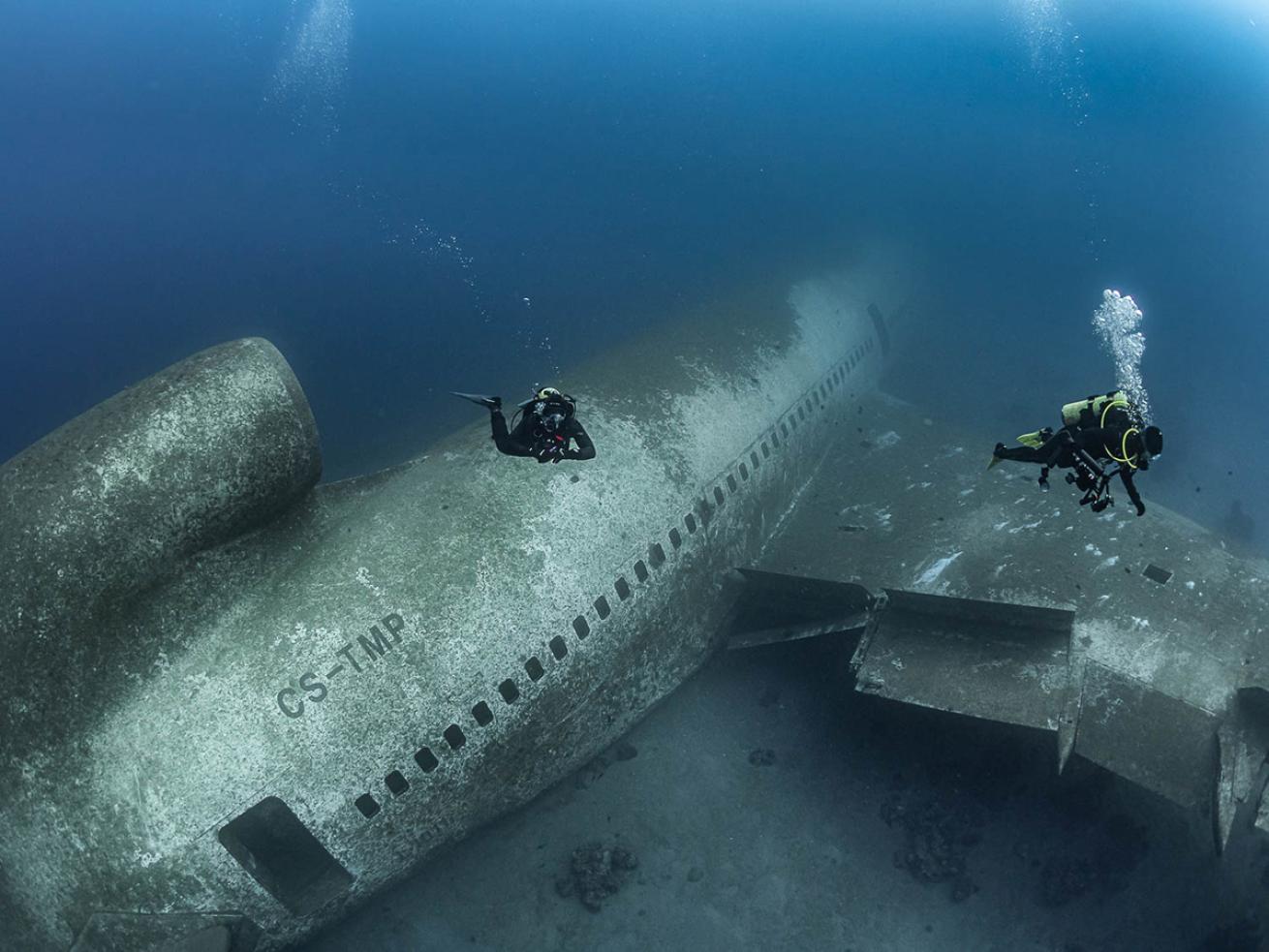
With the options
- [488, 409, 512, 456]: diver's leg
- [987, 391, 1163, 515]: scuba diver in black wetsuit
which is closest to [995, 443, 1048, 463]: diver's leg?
[987, 391, 1163, 515]: scuba diver in black wetsuit

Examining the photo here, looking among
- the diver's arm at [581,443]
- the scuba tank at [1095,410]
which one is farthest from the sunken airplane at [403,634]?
the scuba tank at [1095,410]

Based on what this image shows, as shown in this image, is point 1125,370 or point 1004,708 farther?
point 1125,370

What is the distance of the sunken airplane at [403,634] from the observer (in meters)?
10.2

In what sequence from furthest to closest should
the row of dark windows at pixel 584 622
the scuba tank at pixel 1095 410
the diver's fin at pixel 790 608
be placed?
1. the diver's fin at pixel 790 608
2. the row of dark windows at pixel 584 622
3. the scuba tank at pixel 1095 410

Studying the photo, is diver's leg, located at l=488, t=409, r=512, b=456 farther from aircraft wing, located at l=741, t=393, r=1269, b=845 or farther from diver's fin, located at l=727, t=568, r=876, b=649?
diver's fin, located at l=727, t=568, r=876, b=649

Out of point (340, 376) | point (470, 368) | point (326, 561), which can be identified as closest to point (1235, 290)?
point (470, 368)

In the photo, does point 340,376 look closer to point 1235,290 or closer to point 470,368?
point 470,368

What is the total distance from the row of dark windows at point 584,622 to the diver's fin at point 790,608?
2.13 m

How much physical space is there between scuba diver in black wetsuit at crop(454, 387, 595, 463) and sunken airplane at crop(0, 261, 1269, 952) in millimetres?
3216

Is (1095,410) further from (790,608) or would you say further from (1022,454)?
(790,608)

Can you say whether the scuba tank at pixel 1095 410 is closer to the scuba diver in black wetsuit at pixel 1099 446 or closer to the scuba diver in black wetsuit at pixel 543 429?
the scuba diver in black wetsuit at pixel 1099 446

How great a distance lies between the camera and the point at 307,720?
11.1 m

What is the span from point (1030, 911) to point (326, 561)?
48.9 feet

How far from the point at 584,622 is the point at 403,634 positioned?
360 cm
